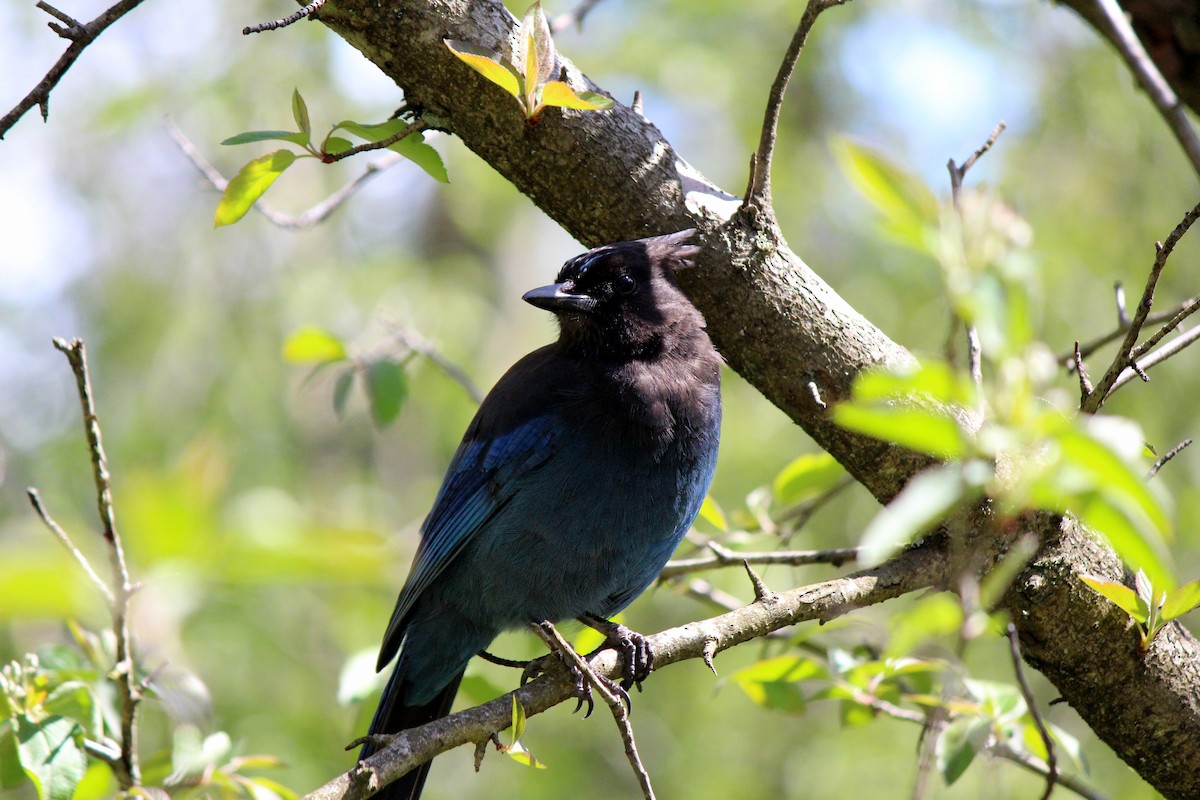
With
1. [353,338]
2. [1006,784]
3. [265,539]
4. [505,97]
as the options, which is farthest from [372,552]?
[353,338]

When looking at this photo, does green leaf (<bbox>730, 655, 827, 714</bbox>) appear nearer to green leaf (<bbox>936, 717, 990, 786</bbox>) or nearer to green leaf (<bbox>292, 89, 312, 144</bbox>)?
green leaf (<bbox>936, 717, 990, 786</bbox>)

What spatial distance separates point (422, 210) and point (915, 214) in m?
9.10

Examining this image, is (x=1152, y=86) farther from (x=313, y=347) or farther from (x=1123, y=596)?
(x=313, y=347)

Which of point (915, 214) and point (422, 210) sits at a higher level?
point (422, 210)

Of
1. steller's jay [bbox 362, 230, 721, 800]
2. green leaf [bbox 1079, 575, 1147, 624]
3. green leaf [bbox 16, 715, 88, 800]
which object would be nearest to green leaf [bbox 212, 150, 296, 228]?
steller's jay [bbox 362, 230, 721, 800]

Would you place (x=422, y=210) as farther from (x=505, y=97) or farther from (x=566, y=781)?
(x=505, y=97)

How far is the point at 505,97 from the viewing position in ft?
8.13

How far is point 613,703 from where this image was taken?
236cm

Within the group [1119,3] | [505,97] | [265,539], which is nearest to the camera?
[265,539]

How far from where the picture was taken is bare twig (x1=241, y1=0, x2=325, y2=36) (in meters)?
2.05

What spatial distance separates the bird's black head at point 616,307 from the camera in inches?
132

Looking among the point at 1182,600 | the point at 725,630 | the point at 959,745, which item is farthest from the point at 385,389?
the point at 1182,600

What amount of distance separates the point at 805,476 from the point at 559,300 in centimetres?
92

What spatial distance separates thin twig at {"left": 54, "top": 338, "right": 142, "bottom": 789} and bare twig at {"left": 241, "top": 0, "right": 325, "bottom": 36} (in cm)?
66
